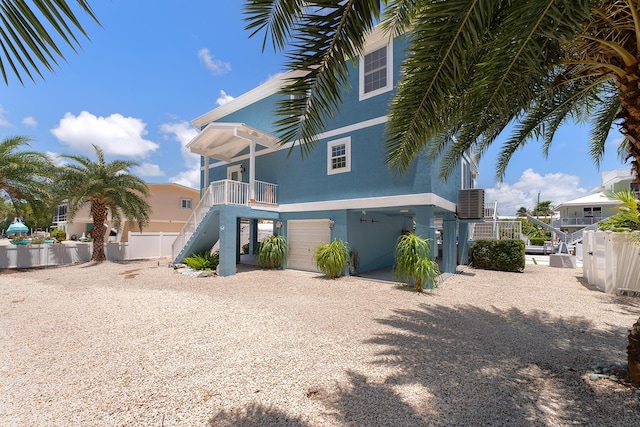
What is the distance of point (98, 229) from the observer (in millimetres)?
15828

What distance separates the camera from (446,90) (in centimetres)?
360

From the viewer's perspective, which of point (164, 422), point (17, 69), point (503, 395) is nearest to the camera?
point (17, 69)

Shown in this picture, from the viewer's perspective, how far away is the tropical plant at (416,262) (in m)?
8.49

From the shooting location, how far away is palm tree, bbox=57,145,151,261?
1421cm

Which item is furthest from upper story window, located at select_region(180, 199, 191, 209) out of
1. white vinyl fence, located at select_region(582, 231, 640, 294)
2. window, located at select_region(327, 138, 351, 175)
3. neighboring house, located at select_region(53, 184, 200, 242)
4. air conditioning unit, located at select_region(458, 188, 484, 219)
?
white vinyl fence, located at select_region(582, 231, 640, 294)

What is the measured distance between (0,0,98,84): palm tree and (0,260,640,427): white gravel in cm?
326

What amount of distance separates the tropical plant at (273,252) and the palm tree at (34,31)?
11.9 metres

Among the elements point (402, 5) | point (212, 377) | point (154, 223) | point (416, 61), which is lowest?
point (212, 377)

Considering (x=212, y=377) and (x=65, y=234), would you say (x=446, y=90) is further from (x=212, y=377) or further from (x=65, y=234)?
(x=65, y=234)

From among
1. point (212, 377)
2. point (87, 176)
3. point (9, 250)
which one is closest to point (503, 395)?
point (212, 377)

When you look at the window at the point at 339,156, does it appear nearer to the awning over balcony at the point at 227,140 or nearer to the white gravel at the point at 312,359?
the awning over balcony at the point at 227,140

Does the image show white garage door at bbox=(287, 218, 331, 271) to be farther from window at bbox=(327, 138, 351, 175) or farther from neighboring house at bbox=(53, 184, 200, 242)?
neighboring house at bbox=(53, 184, 200, 242)

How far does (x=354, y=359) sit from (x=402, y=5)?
512cm

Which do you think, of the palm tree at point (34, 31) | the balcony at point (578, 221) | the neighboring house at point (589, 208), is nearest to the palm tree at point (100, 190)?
the palm tree at point (34, 31)
